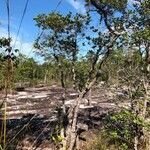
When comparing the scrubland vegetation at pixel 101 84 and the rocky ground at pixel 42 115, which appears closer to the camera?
the scrubland vegetation at pixel 101 84

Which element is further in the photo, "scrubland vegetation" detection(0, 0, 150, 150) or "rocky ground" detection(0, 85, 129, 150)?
"rocky ground" detection(0, 85, 129, 150)

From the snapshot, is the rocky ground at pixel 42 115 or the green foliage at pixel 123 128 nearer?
the green foliage at pixel 123 128

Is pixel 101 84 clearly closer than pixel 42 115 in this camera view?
Yes

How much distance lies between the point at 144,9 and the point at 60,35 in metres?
9.08

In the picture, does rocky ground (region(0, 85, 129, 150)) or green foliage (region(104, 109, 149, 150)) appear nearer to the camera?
green foliage (region(104, 109, 149, 150))

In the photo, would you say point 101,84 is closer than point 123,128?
No

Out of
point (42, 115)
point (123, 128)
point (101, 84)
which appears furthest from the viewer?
point (42, 115)

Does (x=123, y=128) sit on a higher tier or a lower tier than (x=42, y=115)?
higher

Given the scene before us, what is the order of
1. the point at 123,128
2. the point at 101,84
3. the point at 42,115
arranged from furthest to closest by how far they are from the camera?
the point at 42,115
the point at 101,84
the point at 123,128

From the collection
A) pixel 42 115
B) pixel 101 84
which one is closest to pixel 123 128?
pixel 101 84

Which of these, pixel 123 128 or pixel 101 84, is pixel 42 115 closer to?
pixel 101 84

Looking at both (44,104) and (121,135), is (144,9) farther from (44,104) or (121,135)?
(44,104)

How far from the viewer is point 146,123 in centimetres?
998

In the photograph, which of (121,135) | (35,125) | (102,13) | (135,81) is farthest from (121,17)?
(35,125)
